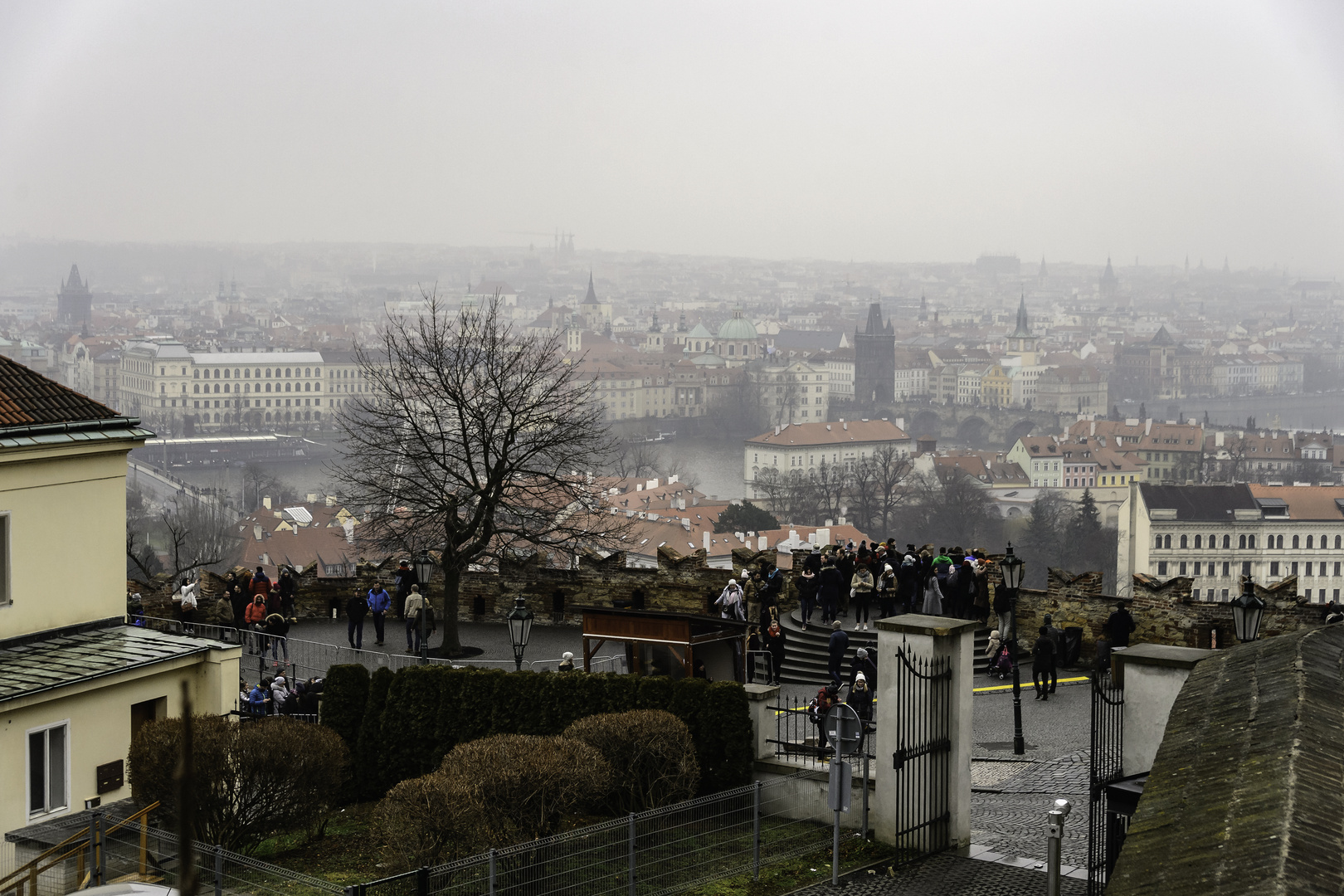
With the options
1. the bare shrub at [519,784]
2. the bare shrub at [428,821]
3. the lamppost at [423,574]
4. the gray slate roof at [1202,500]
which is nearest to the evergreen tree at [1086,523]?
the gray slate roof at [1202,500]

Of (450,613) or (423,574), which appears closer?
(423,574)

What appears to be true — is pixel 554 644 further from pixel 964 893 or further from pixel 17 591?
pixel 964 893

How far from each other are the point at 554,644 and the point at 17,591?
8024mm

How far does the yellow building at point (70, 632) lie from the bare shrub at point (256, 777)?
1.52 metres

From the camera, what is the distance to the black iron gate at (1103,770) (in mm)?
9117

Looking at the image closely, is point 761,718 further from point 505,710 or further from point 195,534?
point 195,534

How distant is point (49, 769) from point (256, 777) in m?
2.94

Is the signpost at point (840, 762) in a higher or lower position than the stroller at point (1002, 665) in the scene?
higher

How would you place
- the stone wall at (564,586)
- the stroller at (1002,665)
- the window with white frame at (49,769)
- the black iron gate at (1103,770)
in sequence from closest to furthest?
1. the black iron gate at (1103,770)
2. the window with white frame at (49,769)
3. the stroller at (1002,665)
4. the stone wall at (564,586)

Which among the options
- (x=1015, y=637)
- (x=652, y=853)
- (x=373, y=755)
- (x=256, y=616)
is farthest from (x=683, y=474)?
(x=652, y=853)

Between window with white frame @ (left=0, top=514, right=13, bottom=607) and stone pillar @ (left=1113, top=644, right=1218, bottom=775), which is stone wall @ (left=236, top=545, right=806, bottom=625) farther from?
stone pillar @ (left=1113, top=644, right=1218, bottom=775)

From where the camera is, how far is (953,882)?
11.0 metres

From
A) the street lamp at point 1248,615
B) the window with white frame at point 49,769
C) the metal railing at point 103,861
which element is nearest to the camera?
the metal railing at point 103,861

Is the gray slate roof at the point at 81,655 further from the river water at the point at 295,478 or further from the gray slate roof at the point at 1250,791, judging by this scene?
the river water at the point at 295,478
